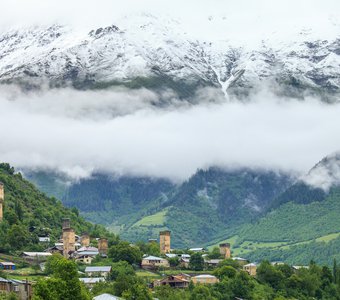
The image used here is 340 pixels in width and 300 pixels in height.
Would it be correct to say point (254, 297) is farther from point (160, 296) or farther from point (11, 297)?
point (11, 297)

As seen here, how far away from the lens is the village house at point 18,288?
13990 centimetres

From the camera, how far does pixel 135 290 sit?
16088cm

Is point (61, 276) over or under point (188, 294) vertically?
over

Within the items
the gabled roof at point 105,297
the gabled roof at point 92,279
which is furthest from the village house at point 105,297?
the gabled roof at point 92,279

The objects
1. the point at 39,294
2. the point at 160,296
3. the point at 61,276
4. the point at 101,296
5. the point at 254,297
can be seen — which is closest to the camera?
the point at 39,294

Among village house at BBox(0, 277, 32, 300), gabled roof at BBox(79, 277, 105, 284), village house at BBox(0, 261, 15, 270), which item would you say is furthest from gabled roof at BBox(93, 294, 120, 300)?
village house at BBox(0, 261, 15, 270)

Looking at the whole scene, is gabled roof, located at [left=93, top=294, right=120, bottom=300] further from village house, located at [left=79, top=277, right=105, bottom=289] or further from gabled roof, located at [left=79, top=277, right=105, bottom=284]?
gabled roof, located at [left=79, top=277, right=105, bottom=284]

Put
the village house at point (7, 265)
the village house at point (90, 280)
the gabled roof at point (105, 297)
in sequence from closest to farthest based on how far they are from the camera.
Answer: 1. the gabled roof at point (105, 297)
2. the village house at point (90, 280)
3. the village house at point (7, 265)

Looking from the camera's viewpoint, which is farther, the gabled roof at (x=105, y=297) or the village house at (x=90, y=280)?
the village house at (x=90, y=280)

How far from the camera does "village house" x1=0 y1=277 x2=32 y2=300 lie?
459ft

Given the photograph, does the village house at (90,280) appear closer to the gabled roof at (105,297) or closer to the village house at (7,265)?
the village house at (7,265)

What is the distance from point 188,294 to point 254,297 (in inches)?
699

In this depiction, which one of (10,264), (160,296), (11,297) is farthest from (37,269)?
(11,297)

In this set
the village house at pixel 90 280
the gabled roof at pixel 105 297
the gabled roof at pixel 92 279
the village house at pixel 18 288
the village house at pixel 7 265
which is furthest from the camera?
the village house at pixel 7 265
